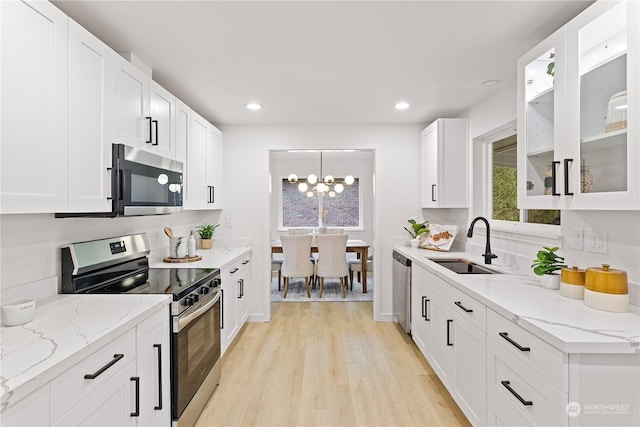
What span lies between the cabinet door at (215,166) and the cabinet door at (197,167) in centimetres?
9

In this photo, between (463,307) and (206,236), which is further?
(206,236)

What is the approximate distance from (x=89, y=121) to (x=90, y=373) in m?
1.11

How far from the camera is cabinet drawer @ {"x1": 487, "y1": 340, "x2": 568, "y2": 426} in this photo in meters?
1.29

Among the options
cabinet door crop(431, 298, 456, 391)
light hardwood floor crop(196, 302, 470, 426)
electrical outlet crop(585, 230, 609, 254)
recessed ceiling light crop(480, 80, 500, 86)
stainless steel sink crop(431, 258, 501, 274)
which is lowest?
light hardwood floor crop(196, 302, 470, 426)

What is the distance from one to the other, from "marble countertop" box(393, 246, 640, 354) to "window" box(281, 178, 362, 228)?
5413mm

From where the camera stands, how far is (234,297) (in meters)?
3.38

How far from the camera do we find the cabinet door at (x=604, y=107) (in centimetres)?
134

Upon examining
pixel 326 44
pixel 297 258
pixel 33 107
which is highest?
pixel 326 44

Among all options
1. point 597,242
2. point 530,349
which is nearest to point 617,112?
point 597,242

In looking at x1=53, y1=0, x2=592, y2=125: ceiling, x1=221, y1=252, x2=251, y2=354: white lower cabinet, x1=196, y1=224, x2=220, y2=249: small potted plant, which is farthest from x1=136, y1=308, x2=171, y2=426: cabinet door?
x1=196, y1=224, x2=220, y2=249: small potted plant

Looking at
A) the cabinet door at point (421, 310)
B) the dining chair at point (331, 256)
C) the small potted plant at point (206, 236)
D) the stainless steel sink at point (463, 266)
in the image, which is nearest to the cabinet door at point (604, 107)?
the stainless steel sink at point (463, 266)

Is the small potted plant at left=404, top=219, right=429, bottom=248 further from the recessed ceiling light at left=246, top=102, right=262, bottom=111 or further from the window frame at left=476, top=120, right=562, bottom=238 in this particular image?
the recessed ceiling light at left=246, top=102, right=262, bottom=111

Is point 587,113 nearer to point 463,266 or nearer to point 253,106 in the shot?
point 463,266

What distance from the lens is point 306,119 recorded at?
3924 millimetres
